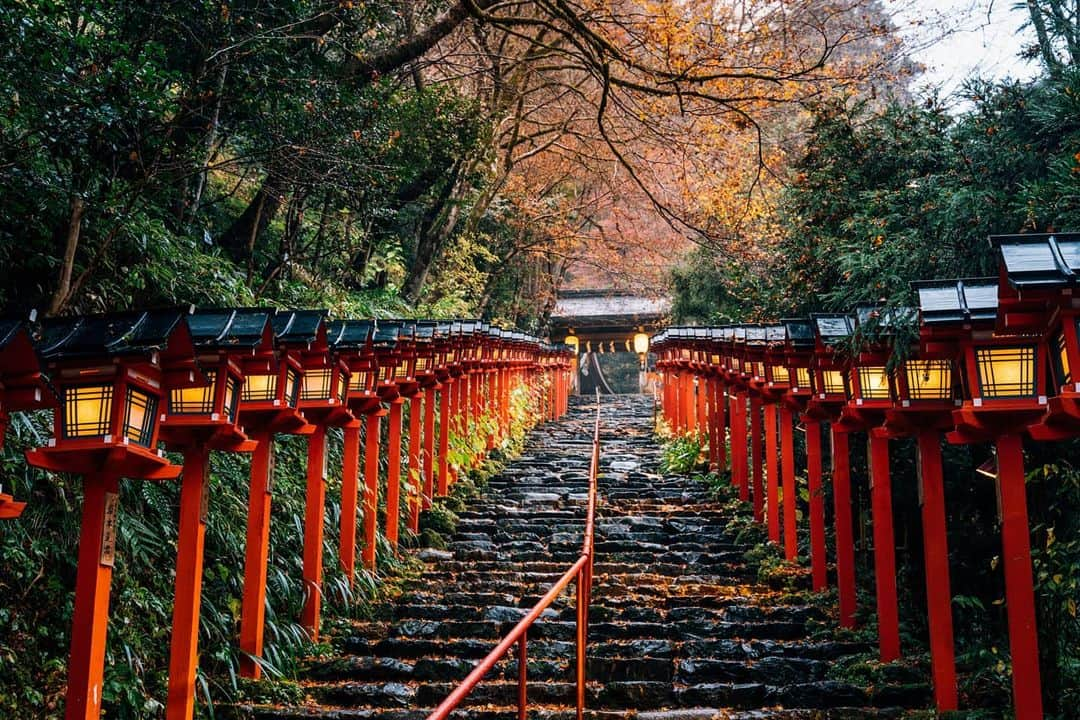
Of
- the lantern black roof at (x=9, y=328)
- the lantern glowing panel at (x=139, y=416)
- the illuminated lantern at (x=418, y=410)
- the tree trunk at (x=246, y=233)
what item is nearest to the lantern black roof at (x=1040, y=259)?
the lantern glowing panel at (x=139, y=416)

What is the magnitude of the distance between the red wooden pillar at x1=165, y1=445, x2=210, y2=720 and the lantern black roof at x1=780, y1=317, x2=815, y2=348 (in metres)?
6.32

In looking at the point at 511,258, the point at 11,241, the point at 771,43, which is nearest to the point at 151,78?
the point at 11,241

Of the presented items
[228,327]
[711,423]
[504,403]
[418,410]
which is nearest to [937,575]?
[228,327]

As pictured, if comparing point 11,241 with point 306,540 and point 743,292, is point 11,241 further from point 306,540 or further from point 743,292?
point 743,292

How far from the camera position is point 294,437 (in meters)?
11.8

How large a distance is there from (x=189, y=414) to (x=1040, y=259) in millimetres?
5589

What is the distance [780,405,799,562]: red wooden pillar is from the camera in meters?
12.0

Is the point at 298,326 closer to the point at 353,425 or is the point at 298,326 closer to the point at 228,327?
the point at 228,327

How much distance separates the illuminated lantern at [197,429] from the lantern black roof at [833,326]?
17.5 feet

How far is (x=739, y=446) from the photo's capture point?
52.1ft

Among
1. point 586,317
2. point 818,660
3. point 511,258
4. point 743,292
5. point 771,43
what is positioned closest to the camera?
point 818,660

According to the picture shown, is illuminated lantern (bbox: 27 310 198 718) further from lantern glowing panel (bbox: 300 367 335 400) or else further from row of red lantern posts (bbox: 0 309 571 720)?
lantern glowing panel (bbox: 300 367 335 400)

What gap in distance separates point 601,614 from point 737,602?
65.2 inches

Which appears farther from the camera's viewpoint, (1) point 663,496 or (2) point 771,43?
(1) point 663,496
